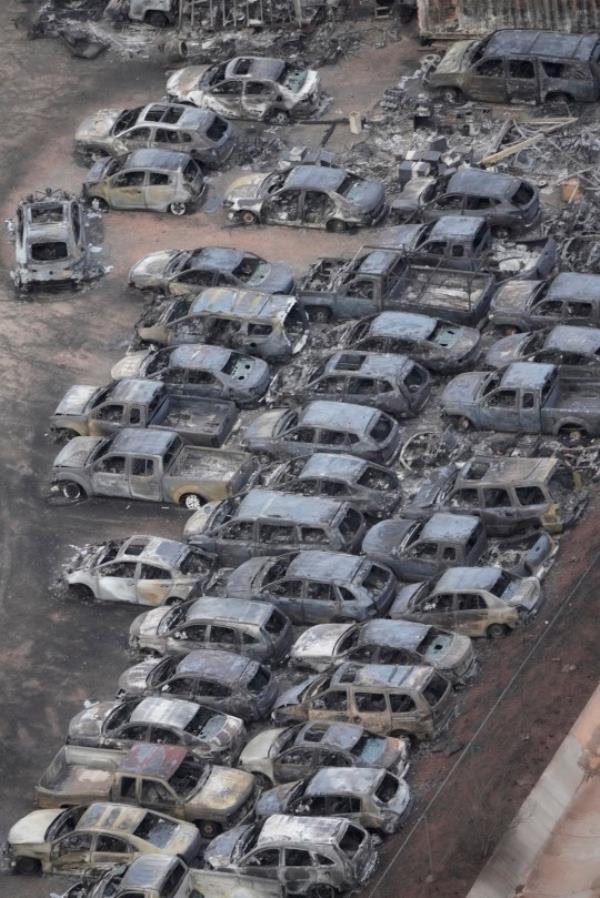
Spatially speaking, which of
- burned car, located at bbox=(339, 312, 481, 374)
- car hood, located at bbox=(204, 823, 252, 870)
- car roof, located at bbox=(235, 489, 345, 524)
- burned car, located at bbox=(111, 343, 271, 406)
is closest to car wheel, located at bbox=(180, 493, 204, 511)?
→ car roof, located at bbox=(235, 489, 345, 524)

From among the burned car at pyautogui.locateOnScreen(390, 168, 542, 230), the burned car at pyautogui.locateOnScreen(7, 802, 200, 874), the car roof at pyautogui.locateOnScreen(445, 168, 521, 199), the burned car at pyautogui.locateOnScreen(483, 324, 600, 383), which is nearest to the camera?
the burned car at pyautogui.locateOnScreen(7, 802, 200, 874)

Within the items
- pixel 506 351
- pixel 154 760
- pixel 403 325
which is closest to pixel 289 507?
pixel 403 325

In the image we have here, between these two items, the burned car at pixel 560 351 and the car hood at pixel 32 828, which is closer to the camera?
the car hood at pixel 32 828

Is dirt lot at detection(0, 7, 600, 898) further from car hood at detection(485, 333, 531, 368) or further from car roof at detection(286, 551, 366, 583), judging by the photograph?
car hood at detection(485, 333, 531, 368)

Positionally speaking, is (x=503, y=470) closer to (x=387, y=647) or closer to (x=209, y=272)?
(x=387, y=647)

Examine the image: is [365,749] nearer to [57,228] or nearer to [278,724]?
[278,724]

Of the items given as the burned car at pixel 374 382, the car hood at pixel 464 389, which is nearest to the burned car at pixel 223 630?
the burned car at pixel 374 382

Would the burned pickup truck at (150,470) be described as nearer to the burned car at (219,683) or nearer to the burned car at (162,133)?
the burned car at (219,683)
